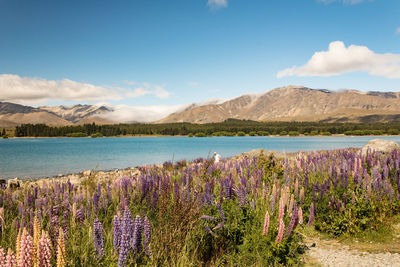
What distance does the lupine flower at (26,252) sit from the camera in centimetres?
189

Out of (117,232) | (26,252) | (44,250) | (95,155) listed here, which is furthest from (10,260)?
(95,155)

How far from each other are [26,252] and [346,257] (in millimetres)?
5353

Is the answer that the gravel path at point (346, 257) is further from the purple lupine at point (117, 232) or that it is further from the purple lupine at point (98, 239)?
the purple lupine at point (98, 239)

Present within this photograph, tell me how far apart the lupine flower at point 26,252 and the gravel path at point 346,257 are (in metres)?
4.76

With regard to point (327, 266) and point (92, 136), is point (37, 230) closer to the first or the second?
point (327, 266)

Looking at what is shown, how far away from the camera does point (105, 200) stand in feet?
18.6

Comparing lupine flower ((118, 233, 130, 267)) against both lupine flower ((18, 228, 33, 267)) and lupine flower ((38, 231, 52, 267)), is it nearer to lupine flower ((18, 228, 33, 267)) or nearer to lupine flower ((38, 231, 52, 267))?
lupine flower ((38, 231, 52, 267))

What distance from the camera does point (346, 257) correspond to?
5.05 meters

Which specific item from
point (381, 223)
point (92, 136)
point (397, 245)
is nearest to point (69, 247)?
point (397, 245)

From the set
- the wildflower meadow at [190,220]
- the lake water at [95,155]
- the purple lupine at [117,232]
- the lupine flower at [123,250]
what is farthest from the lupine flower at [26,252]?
the lake water at [95,155]

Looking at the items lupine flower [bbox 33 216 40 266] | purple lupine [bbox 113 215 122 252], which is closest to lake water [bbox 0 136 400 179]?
purple lupine [bbox 113 215 122 252]

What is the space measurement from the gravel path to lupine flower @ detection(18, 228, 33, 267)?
15.6 ft

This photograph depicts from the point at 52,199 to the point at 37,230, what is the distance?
4.21 metres

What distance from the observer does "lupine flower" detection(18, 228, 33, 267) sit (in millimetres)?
1888
